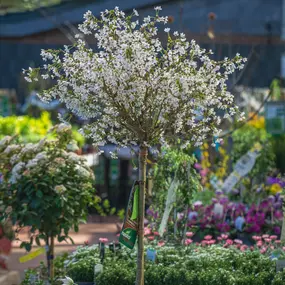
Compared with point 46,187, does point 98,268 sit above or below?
below

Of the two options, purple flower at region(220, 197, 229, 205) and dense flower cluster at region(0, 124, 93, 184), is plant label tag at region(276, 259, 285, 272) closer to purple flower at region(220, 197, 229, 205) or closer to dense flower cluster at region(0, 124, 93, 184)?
dense flower cluster at region(0, 124, 93, 184)

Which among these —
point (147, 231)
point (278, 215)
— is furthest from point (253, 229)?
point (147, 231)

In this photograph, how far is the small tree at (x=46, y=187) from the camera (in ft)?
24.2

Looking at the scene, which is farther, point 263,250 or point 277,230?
point 277,230

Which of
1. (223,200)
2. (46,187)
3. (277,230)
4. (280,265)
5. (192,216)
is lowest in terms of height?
(280,265)

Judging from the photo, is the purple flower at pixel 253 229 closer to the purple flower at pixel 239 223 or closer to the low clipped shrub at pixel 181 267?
the purple flower at pixel 239 223

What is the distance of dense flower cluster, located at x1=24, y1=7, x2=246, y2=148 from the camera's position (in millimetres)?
5430

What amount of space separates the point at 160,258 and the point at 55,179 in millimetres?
1238

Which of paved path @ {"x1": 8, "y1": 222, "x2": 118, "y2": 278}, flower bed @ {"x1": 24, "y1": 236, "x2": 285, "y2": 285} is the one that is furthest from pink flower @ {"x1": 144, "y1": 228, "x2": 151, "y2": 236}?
paved path @ {"x1": 8, "y1": 222, "x2": 118, "y2": 278}

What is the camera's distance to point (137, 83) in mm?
5422

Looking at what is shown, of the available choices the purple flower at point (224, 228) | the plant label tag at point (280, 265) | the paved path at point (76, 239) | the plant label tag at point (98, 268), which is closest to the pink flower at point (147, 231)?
the plant label tag at point (98, 268)

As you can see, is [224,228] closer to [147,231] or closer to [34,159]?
[147,231]

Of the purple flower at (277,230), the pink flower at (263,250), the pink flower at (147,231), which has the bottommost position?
the pink flower at (263,250)

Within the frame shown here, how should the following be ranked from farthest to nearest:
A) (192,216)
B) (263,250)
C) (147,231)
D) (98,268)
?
(192,216) < (147,231) < (263,250) < (98,268)
